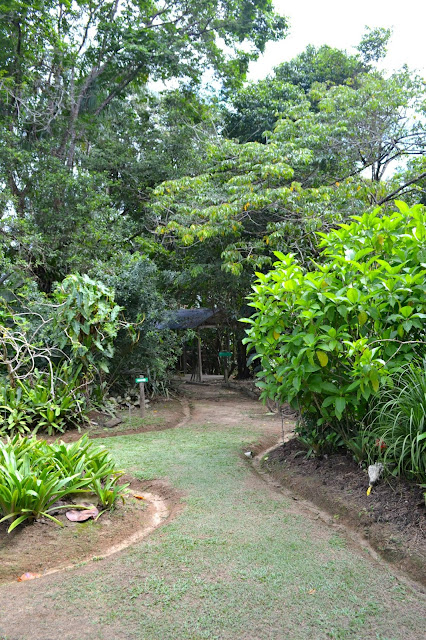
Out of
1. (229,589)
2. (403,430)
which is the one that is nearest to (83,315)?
(403,430)

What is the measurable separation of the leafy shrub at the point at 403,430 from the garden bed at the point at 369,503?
6.1 inches

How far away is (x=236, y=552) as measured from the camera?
10.0 ft

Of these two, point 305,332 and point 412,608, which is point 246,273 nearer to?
point 305,332

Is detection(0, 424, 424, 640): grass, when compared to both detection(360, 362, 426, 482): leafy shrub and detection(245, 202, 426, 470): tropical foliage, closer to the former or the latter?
detection(360, 362, 426, 482): leafy shrub

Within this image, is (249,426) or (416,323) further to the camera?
(249,426)

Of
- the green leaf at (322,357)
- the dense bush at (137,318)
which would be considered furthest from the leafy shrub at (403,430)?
the dense bush at (137,318)

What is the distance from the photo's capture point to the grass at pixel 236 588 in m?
2.30

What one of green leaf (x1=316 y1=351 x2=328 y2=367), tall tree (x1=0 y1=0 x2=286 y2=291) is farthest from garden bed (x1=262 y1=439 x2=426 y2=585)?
tall tree (x1=0 y1=0 x2=286 y2=291)

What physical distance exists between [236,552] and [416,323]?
2.12 m

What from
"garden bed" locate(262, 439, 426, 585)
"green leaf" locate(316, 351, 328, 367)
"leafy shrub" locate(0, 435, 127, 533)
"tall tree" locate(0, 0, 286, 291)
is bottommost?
"garden bed" locate(262, 439, 426, 585)

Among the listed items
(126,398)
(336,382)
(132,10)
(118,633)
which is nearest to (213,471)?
(336,382)

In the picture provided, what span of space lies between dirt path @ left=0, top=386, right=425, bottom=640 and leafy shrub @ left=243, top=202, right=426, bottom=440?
3.34 feet

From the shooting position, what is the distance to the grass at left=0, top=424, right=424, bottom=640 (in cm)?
230

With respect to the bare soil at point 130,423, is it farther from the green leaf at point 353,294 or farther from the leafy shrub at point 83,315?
the green leaf at point 353,294
